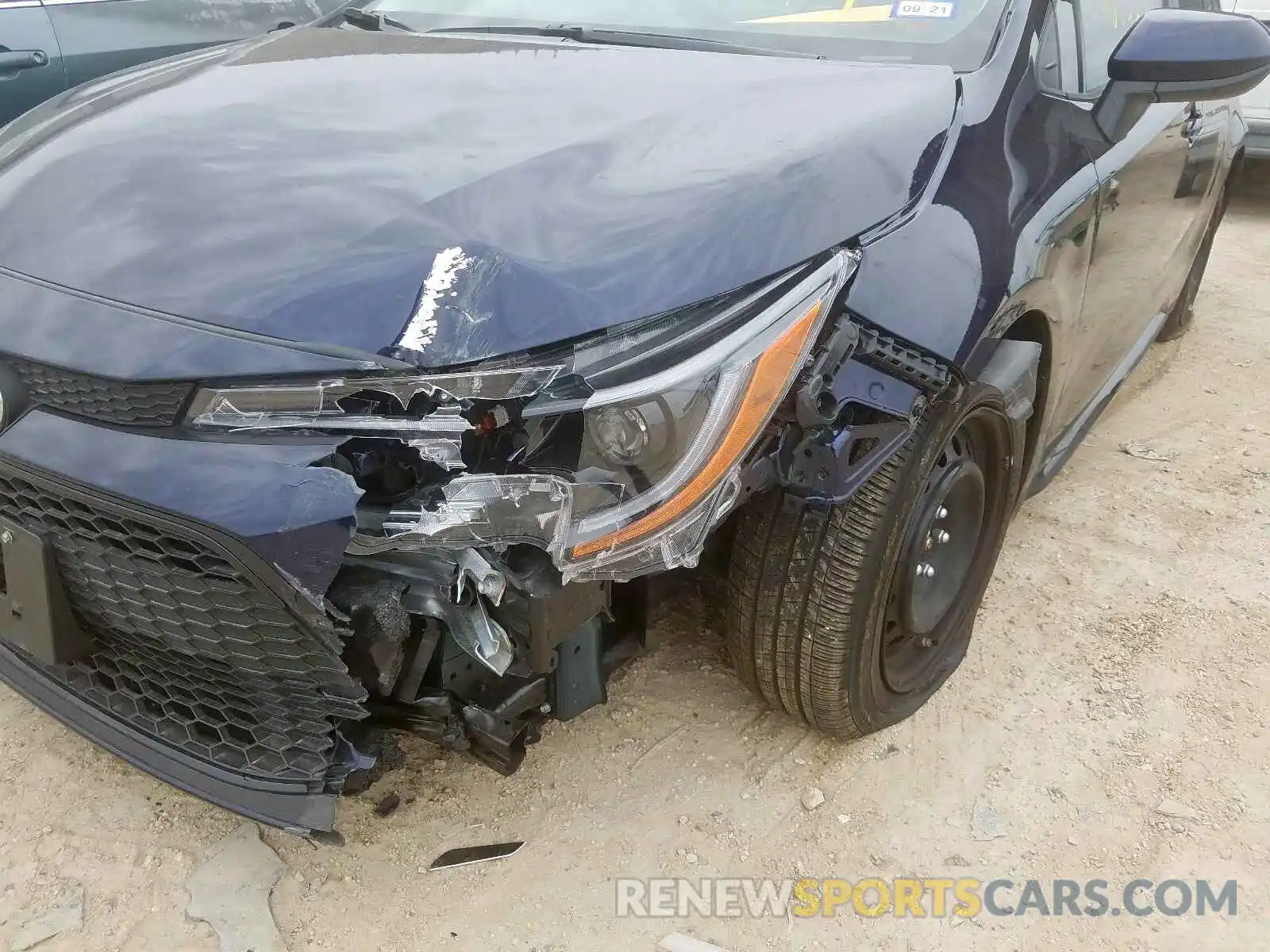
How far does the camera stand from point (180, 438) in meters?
1.42

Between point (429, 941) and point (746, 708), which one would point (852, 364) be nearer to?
point (746, 708)

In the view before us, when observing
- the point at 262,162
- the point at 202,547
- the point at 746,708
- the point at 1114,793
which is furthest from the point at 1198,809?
the point at 262,162

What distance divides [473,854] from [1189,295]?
155 inches

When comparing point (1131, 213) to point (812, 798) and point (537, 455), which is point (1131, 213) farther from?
point (537, 455)

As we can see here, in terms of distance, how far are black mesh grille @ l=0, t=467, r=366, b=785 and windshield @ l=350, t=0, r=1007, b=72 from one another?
1538mm

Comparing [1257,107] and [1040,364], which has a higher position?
[1257,107]

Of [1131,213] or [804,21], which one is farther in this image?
[1131,213]

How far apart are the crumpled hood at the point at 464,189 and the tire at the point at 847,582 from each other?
468 mm

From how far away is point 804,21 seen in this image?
219 cm

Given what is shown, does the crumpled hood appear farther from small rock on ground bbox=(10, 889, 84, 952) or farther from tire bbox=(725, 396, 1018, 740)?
small rock on ground bbox=(10, 889, 84, 952)

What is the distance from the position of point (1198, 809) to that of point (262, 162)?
2196mm

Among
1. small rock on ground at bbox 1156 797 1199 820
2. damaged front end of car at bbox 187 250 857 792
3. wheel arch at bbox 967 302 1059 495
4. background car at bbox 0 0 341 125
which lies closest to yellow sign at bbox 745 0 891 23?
wheel arch at bbox 967 302 1059 495

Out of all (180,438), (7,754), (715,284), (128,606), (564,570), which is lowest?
(7,754)

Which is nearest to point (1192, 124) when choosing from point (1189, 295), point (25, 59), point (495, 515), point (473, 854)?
point (1189, 295)
